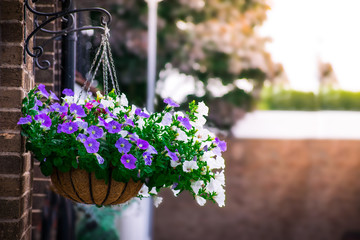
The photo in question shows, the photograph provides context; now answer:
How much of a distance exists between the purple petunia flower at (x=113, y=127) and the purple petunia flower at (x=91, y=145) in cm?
8

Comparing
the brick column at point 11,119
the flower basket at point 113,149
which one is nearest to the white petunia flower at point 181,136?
the flower basket at point 113,149

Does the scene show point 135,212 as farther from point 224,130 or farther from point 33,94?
point 33,94

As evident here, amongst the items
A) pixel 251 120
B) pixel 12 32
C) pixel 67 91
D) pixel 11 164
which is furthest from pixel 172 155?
pixel 251 120

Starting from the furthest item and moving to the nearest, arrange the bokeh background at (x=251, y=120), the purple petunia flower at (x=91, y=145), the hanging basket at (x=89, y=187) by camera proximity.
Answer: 1. the bokeh background at (x=251, y=120)
2. the hanging basket at (x=89, y=187)
3. the purple petunia flower at (x=91, y=145)

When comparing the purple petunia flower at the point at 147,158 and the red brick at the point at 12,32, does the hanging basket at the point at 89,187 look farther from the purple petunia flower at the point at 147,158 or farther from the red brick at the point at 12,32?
the red brick at the point at 12,32

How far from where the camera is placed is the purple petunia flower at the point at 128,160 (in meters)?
1.79

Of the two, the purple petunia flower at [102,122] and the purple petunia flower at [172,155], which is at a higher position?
the purple petunia flower at [102,122]

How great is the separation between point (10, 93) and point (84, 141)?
0.39 metres

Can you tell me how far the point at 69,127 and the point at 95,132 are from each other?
95 millimetres

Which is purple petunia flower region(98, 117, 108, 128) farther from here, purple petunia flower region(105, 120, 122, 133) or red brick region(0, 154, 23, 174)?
red brick region(0, 154, 23, 174)

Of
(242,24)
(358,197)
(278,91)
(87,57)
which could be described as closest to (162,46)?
(242,24)

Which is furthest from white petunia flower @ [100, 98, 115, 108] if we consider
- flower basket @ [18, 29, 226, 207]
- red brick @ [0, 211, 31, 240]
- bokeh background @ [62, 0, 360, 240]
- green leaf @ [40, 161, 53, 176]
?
bokeh background @ [62, 0, 360, 240]

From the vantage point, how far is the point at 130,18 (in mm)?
7504

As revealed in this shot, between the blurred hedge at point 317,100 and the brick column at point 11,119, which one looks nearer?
the brick column at point 11,119
